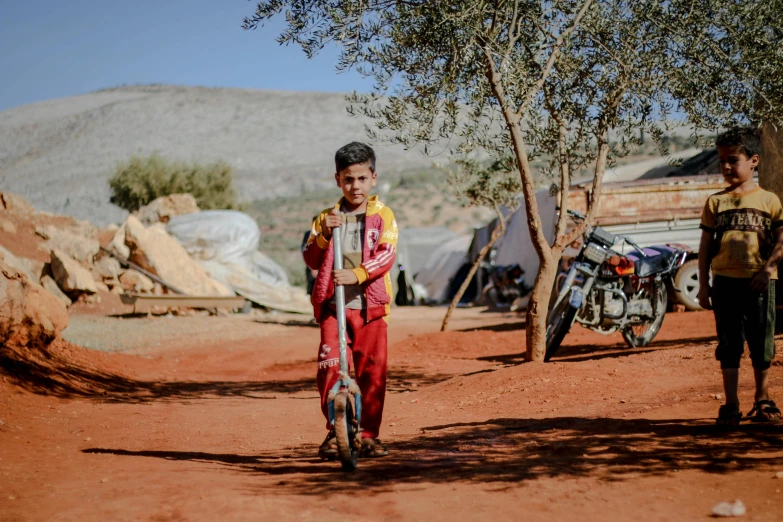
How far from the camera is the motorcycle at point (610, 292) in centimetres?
984

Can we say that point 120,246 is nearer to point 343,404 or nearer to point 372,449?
point 372,449

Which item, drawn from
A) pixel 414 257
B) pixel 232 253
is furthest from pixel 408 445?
pixel 414 257

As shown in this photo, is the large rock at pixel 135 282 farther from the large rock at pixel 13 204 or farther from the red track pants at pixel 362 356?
the red track pants at pixel 362 356

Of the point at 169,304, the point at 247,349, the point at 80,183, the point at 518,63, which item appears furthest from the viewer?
the point at 80,183

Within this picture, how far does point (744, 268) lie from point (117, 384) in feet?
24.4

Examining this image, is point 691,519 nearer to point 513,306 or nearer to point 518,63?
point 518,63

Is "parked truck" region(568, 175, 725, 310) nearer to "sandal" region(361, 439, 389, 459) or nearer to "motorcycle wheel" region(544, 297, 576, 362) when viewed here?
"motorcycle wheel" region(544, 297, 576, 362)

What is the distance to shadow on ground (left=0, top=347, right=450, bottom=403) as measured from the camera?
9.02 meters

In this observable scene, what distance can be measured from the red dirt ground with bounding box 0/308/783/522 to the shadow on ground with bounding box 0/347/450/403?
33 millimetres

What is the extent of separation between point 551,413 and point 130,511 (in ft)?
12.0

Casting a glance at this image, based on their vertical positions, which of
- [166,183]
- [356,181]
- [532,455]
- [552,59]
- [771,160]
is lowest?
[532,455]

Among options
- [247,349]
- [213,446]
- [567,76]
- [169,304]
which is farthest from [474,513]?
[169,304]

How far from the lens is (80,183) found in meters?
78.1

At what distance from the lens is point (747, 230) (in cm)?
538
